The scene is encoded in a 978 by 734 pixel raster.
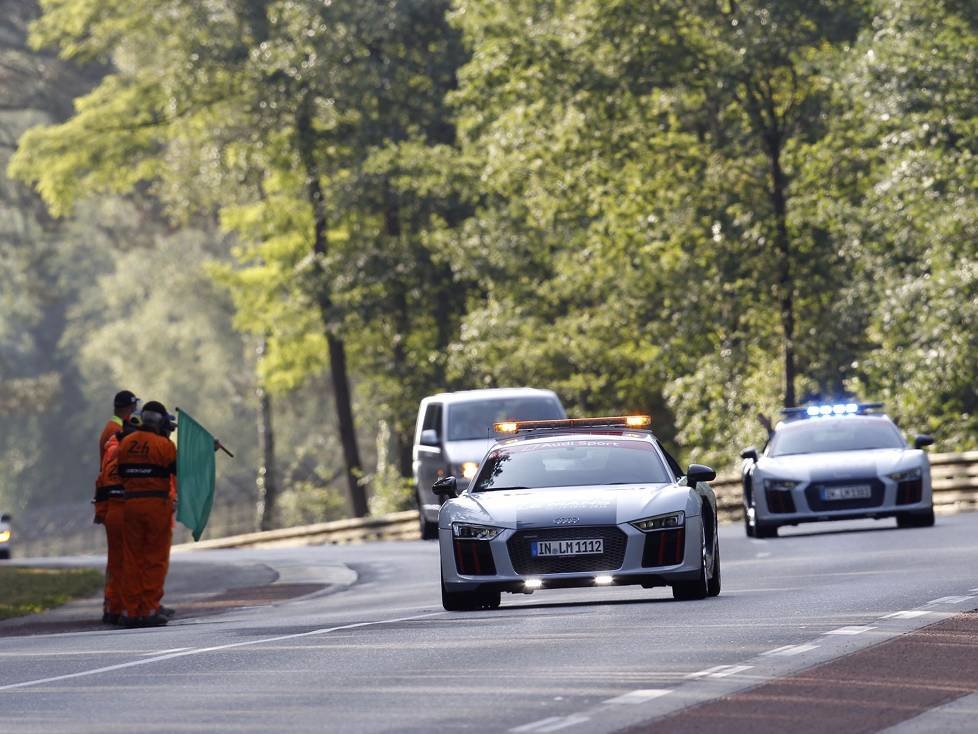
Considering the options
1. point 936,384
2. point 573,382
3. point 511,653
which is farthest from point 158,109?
point 511,653

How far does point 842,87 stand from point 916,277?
3.96 m

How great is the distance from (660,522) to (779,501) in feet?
39.1

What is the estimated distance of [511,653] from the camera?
47.9ft

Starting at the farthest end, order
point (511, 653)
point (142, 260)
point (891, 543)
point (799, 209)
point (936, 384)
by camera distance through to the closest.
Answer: point (142, 260) → point (799, 209) → point (936, 384) → point (891, 543) → point (511, 653)

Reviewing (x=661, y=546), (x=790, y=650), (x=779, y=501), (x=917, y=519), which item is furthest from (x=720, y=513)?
(x=790, y=650)

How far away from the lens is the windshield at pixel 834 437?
30859 mm

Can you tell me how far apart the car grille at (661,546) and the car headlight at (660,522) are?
35 millimetres

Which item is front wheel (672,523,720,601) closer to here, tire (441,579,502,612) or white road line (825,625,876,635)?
tire (441,579,502,612)

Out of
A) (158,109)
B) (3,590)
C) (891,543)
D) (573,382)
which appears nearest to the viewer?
(891,543)

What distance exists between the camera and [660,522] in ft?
59.6

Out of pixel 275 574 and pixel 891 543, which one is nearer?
pixel 891 543

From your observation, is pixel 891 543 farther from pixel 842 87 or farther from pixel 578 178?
pixel 578 178

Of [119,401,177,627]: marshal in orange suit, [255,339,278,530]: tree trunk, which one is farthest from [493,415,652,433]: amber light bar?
[255,339,278,530]: tree trunk

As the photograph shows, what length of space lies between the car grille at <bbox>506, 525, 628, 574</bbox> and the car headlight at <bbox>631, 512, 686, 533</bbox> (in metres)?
0.15
